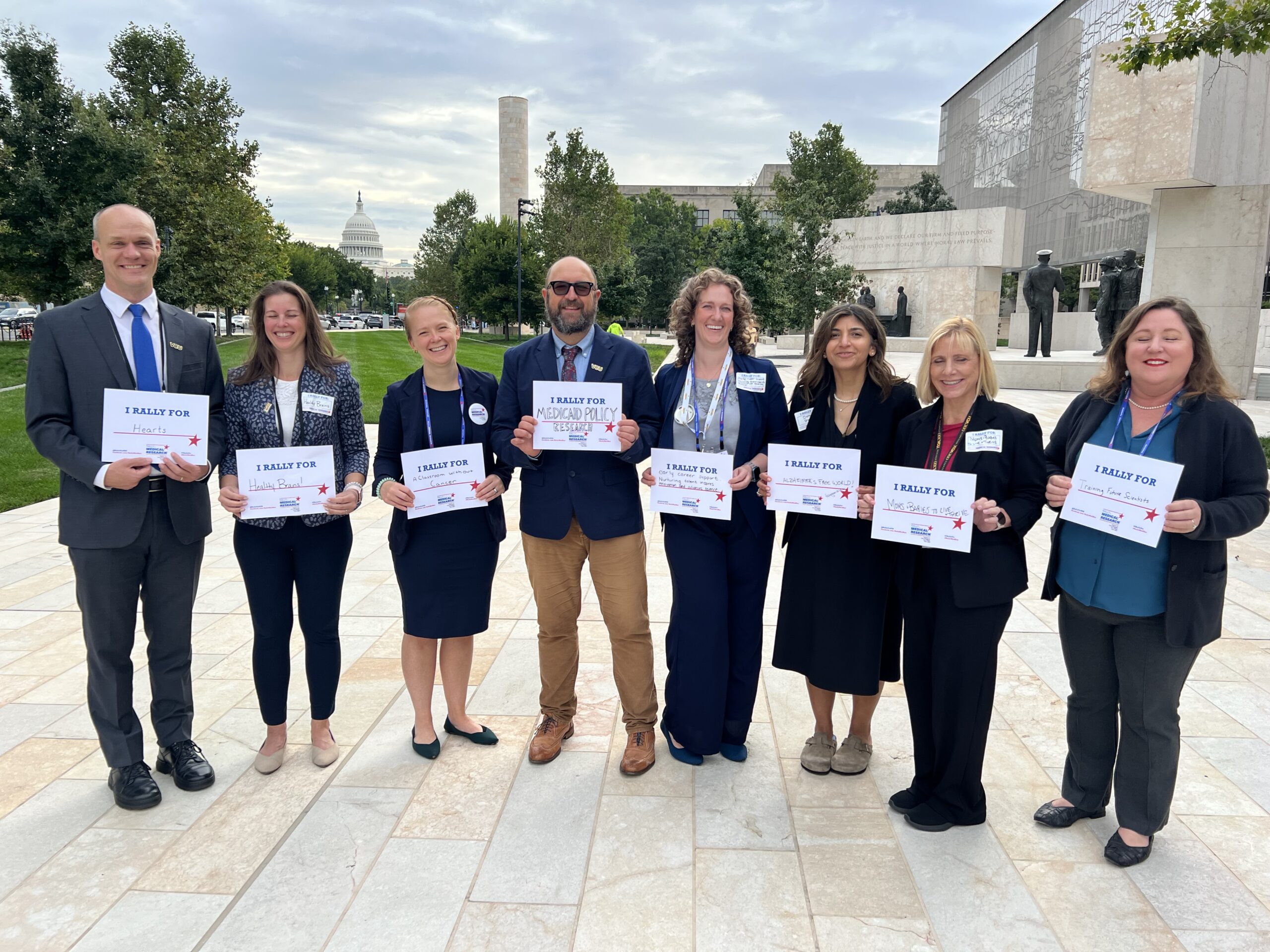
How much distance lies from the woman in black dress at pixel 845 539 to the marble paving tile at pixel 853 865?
1.81ft

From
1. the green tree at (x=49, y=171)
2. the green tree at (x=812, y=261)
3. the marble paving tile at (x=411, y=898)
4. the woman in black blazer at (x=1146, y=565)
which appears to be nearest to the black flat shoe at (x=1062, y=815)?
the woman in black blazer at (x=1146, y=565)

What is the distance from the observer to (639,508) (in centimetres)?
383

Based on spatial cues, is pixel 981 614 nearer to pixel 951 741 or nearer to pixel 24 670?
pixel 951 741

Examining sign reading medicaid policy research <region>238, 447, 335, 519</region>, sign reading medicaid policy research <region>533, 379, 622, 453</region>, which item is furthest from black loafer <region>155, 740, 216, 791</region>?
sign reading medicaid policy research <region>533, 379, 622, 453</region>

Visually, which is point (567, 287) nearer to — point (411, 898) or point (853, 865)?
point (411, 898)

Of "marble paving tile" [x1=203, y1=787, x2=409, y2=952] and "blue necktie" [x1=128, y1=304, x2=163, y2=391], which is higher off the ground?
"blue necktie" [x1=128, y1=304, x2=163, y2=391]

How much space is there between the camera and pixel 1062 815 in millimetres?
3418

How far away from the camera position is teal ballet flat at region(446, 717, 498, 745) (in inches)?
162

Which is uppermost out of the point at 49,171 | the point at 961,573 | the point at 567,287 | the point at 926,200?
the point at 926,200

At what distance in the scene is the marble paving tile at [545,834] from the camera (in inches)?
118

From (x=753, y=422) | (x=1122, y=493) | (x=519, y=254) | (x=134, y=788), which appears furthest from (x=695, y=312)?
(x=519, y=254)

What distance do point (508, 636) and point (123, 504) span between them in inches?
112

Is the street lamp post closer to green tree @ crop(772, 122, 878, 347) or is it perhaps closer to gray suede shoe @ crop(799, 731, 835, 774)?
green tree @ crop(772, 122, 878, 347)

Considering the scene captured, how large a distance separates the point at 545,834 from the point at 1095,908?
6.79 feet
